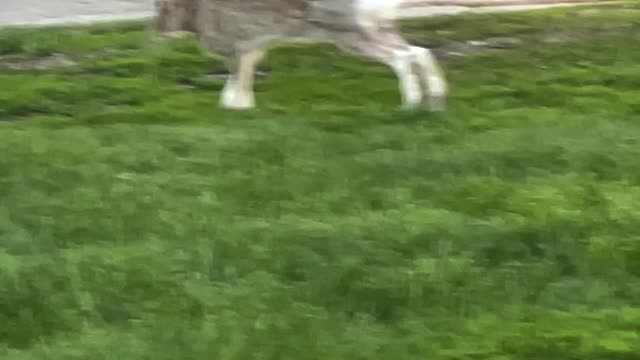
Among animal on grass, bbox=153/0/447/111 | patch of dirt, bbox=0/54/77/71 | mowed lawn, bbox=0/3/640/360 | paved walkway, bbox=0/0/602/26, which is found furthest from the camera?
paved walkway, bbox=0/0/602/26

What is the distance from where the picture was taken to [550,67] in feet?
20.7

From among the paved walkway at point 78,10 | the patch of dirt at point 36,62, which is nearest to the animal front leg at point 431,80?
the patch of dirt at point 36,62

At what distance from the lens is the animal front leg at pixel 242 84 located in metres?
5.70

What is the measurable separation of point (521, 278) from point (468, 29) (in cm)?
382

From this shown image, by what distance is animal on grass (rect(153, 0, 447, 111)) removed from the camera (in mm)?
5422

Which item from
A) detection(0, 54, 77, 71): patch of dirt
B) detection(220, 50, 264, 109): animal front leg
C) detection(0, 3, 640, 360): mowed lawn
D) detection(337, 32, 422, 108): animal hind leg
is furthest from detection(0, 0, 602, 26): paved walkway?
detection(337, 32, 422, 108): animal hind leg

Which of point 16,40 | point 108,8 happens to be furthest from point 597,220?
point 108,8

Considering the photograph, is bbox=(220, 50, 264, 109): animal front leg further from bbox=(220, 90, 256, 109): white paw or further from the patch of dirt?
the patch of dirt

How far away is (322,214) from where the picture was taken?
4.17m

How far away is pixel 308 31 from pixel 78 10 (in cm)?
371

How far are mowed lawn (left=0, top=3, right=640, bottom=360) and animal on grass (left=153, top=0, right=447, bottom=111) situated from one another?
0.14m

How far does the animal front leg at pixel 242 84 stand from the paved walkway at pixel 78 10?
92.7 inches

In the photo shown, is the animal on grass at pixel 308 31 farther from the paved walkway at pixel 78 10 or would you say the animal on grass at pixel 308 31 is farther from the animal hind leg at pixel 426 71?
the paved walkway at pixel 78 10

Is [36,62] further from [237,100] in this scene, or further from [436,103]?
[436,103]
